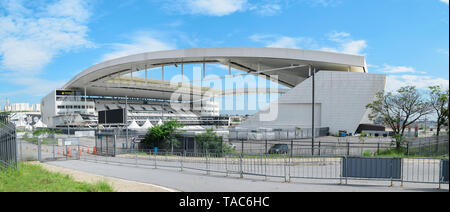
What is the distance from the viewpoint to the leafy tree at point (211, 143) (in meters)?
19.1

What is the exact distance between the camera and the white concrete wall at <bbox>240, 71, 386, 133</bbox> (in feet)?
123

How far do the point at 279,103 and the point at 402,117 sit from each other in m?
18.7

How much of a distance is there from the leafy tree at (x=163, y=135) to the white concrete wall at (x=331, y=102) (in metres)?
20.9

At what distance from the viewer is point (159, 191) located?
8.43 meters

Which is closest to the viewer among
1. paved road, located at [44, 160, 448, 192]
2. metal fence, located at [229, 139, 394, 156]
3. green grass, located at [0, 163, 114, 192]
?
green grass, located at [0, 163, 114, 192]

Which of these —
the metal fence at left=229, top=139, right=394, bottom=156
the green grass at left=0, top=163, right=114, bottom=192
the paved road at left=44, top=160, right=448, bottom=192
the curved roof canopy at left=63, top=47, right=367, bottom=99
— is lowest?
the metal fence at left=229, top=139, right=394, bottom=156

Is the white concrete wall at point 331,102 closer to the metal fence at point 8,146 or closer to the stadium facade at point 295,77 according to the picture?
the stadium facade at point 295,77

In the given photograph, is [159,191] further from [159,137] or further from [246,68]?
[246,68]

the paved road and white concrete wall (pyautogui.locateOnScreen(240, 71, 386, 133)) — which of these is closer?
the paved road

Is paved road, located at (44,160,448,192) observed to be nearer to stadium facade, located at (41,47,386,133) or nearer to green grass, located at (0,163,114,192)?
green grass, located at (0,163,114,192)

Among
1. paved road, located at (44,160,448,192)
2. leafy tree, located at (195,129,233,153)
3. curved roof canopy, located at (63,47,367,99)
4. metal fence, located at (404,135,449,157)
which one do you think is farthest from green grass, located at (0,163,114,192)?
curved roof canopy, located at (63,47,367,99)

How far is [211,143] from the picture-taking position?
19.4 metres

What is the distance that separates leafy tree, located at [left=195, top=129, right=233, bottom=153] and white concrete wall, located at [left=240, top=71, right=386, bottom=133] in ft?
71.4
